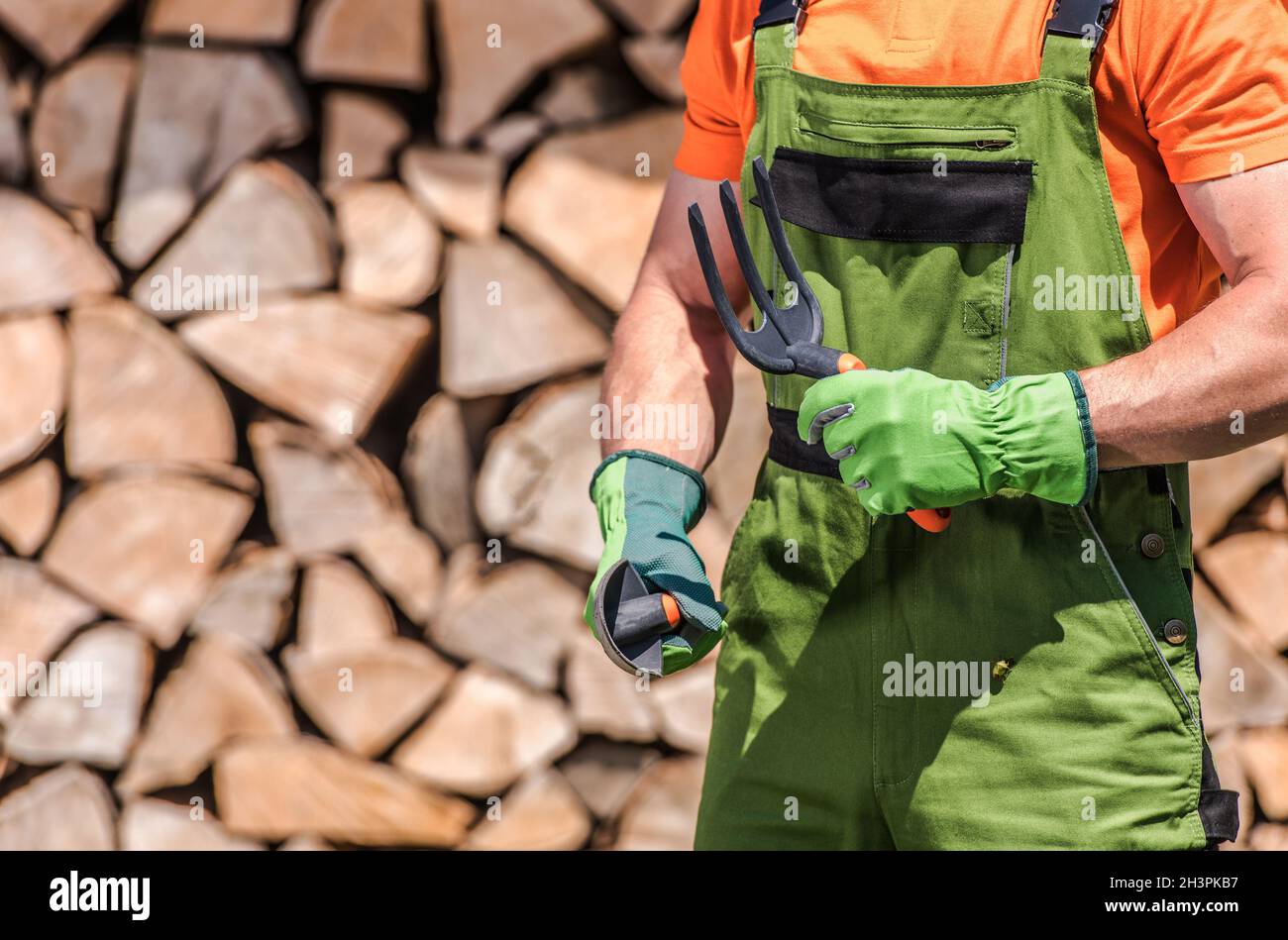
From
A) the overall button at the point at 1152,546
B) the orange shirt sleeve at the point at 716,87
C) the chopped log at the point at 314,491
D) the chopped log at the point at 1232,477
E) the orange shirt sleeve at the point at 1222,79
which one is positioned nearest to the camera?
the orange shirt sleeve at the point at 1222,79

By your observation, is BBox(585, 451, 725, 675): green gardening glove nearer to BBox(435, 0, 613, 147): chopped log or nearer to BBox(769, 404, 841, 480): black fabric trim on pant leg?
BBox(769, 404, 841, 480): black fabric trim on pant leg

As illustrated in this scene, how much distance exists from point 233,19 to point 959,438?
63.9 inches

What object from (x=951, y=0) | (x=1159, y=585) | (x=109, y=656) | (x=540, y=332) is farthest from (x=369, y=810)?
(x=951, y=0)

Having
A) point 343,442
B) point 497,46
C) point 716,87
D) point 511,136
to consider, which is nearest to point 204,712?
point 343,442

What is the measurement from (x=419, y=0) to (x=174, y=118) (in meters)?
0.47

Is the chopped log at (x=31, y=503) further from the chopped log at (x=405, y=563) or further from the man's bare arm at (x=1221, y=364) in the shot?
the man's bare arm at (x=1221, y=364)

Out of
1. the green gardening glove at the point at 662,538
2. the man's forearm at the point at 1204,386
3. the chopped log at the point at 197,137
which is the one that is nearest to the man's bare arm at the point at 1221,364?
the man's forearm at the point at 1204,386

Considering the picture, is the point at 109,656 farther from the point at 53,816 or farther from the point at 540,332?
the point at 540,332

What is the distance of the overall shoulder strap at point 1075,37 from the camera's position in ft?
3.45

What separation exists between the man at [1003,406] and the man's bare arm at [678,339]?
0.11m

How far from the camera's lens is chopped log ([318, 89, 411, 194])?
215 centimetres

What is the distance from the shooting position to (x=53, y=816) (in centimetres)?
225

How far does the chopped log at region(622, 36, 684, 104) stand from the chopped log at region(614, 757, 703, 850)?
1.16 m

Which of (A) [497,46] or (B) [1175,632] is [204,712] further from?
(B) [1175,632]
